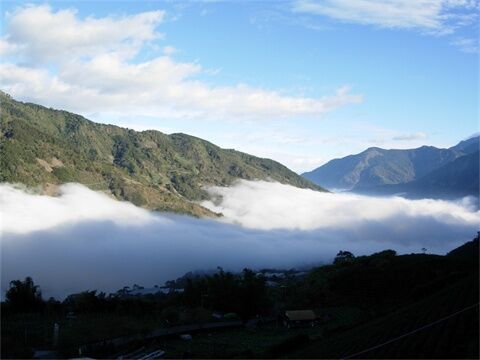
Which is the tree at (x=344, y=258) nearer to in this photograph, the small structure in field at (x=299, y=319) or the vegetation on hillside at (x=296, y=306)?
the vegetation on hillside at (x=296, y=306)

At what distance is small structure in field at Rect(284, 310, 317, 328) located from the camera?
63.6 meters

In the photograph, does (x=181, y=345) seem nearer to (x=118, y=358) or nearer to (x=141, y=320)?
(x=118, y=358)

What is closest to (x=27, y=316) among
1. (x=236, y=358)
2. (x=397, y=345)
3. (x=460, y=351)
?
(x=236, y=358)

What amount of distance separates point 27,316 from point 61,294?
114254mm

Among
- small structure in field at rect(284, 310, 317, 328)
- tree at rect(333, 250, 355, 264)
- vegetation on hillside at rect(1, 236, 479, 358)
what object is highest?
tree at rect(333, 250, 355, 264)

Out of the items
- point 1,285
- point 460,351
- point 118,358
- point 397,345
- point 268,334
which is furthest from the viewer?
point 1,285

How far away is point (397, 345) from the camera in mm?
25203

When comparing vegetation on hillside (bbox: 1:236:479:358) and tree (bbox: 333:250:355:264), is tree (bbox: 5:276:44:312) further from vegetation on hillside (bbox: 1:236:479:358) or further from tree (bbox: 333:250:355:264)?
tree (bbox: 333:250:355:264)

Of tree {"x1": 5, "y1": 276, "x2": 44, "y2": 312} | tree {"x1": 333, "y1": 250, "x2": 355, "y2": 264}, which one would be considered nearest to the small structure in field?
tree {"x1": 5, "y1": 276, "x2": 44, "y2": 312}

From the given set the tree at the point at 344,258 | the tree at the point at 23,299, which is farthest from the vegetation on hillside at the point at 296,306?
the tree at the point at 344,258

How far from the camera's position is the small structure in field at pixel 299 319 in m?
63.6

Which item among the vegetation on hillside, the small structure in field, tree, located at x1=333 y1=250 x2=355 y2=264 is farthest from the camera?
tree, located at x1=333 y1=250 x2=355 y2=264

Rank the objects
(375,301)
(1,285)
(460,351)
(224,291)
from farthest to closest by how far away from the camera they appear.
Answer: (1,285) → (375,301) → (224,291) → (460,351)

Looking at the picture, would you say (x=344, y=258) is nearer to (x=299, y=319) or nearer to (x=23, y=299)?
(x=299, y=319)
